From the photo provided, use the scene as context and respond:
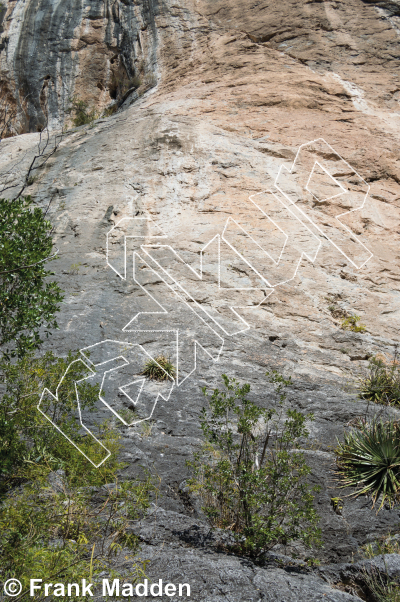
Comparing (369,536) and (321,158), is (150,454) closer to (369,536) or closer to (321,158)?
(369,536)

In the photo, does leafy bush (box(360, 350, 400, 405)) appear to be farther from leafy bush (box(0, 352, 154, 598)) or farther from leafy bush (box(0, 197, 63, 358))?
leafy bush (box(0, 197, 63, 358))

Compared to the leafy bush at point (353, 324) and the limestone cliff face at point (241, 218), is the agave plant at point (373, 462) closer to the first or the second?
the limestone cliff face at point (241, 218)

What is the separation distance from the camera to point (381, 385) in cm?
653

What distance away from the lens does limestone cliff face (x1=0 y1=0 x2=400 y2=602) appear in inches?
210

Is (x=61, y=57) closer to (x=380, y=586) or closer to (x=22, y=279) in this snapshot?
(x=22, y=279)

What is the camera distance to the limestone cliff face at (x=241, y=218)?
533cm

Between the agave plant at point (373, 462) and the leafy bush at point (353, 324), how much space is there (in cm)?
290

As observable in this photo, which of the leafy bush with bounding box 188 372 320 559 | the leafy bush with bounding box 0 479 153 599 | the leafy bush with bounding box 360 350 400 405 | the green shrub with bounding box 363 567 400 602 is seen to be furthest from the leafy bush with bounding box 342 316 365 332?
the leafy bush with bounding box 0 479 153 599

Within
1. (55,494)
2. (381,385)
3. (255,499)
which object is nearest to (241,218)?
(381,385)

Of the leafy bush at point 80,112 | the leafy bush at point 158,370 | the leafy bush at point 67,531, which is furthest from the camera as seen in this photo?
the leafy bush at point 80,112

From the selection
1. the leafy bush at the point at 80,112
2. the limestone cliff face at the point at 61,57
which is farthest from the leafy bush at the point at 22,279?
the limestone cliff face at the point at 61,57

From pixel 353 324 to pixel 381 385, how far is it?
1805 millimetres

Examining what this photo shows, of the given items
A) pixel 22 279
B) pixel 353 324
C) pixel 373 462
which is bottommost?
pixel 353 324

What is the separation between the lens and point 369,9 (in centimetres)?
1475
